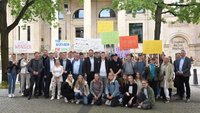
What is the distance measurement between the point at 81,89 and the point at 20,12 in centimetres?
897

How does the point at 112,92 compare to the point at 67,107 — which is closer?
the point at 67,107

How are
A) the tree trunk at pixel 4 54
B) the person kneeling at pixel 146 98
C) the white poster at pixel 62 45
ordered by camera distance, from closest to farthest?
the person kneeling at pixel 146 98
the tree trunk at pixel 4 54
the white poster at pixel 62 45

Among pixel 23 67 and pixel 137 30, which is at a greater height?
pixel 137 30

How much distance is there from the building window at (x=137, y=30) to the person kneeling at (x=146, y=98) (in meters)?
46.2

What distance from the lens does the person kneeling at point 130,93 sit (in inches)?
564

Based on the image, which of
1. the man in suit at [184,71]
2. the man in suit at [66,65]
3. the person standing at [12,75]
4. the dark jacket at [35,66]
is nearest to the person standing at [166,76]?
the man in suit at [184,71]

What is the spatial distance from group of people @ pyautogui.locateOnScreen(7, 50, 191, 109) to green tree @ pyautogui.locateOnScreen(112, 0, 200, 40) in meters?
3.03

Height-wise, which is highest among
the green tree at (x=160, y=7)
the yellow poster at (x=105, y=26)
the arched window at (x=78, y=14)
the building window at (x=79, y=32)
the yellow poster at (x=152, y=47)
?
the arched window at (x=78, y=14)

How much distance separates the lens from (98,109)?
1352 cm

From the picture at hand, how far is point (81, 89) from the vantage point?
15.0m

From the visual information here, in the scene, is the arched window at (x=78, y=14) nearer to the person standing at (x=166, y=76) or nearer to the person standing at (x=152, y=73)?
the person standing at (x=152, y=73)

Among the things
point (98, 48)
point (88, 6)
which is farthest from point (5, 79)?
point (88, 6)

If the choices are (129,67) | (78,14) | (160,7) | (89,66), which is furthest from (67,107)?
(78,14)

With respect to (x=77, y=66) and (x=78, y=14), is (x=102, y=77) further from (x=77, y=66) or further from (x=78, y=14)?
(x=78, y=14)
